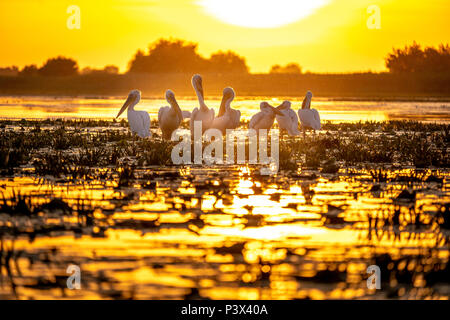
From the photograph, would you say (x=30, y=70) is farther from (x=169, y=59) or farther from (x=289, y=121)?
(x=289, y=121)

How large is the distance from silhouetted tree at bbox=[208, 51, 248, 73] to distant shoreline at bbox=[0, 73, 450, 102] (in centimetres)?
2334

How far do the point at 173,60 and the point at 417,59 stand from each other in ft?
97.5

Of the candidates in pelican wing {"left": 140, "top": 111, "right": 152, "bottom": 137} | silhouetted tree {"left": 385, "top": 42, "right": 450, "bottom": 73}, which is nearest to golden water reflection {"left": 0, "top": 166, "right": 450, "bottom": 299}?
pelican wing {"left": 140, "top": 111, "right": 152, "bottom": 137}

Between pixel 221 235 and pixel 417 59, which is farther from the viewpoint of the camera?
pixel 417 59

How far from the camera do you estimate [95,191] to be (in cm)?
862

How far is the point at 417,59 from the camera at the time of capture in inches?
3236

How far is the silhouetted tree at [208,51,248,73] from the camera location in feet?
321

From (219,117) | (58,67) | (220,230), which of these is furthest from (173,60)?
(220,230)

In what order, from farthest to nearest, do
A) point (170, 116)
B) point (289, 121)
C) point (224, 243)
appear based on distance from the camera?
point (289, 121), point (170, 116), point (224, 243)

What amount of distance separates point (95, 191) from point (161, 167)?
2.71 metres

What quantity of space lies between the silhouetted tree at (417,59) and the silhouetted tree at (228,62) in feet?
74.5

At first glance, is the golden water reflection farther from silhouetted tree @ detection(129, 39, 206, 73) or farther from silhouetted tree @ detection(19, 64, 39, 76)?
silhouetted tree @ detection(19, 64, 39, 76)

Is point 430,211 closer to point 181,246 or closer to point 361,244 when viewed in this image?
point 361,244

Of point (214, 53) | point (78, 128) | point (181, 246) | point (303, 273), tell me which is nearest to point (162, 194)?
point (181, 246)
